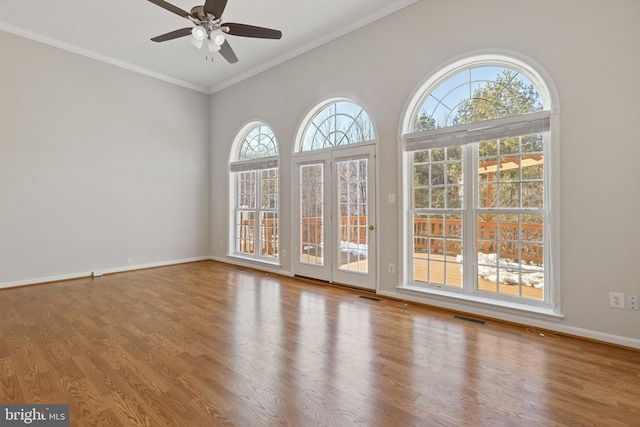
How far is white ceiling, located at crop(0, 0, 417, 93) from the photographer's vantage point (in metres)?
3.82

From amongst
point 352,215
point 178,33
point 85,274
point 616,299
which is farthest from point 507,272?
point 85,274

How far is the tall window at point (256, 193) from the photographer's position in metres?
5.68

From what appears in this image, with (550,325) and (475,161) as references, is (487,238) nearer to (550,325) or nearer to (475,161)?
(475,161)

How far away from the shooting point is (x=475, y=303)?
3.30 meters

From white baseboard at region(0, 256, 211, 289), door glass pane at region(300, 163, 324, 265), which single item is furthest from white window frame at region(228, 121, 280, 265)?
white baseboard at region(0, 256, 211, 289)

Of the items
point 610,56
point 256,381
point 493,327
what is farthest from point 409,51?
point 256,381

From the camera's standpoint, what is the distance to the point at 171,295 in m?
4.07

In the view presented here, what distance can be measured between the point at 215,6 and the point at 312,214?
9.70 ft

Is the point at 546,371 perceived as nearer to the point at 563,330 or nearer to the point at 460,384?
the point at 460,384

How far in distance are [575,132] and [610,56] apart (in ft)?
2.13

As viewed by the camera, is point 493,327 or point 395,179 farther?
point 395,179

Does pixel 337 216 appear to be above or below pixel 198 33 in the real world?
below

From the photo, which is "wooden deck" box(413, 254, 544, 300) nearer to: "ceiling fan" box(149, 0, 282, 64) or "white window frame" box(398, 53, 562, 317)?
"white window frame" box(398, 53, 562, 317)

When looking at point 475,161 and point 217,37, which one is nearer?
point 217,37
